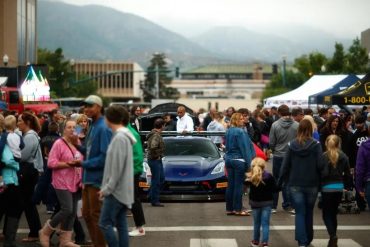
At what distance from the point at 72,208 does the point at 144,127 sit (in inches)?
505

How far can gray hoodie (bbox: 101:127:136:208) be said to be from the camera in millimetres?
8398

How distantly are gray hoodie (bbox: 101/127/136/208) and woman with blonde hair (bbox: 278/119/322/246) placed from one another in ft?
9.91

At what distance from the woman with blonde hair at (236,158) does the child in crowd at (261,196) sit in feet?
10.5

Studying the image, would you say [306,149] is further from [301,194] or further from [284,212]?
[284,212]

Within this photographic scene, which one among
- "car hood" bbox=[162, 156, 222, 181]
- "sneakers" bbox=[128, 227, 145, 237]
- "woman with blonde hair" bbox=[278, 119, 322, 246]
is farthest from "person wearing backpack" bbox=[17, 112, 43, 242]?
"car hood" bbox=[162, 156, 222, 181]

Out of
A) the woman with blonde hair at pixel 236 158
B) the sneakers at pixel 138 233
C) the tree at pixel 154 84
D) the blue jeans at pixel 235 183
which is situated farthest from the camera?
the tree at pixel 154 84

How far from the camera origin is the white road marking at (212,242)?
37.4 ft

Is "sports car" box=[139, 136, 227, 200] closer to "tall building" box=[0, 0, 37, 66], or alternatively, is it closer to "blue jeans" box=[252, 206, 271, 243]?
"blue jeans" box=[252, 206, 271, 243]

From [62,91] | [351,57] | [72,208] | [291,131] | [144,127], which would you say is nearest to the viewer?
[72,208]

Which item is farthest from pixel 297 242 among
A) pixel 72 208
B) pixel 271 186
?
pixel 72 208

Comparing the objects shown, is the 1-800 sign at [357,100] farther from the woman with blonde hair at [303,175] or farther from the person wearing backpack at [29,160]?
the person wearing backpack at [29,160]

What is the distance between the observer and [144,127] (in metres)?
23.4

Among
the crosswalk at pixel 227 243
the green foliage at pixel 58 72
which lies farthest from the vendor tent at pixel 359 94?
the green foliage at pixel 58 72

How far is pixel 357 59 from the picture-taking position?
61.7 m
